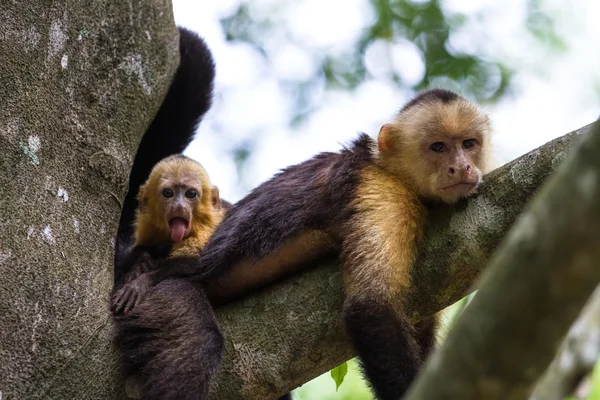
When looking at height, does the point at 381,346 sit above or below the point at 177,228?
below

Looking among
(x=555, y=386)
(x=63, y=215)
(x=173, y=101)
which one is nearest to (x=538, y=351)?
(x=555, y=386)

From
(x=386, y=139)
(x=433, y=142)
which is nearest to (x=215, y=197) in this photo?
(x=386, y=139)

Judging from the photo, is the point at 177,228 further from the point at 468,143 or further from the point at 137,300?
the point at 468,143

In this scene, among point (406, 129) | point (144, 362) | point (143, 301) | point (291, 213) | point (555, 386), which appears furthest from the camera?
point (406, 129)

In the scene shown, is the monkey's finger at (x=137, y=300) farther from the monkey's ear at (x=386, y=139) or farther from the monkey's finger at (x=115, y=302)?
the monkey's ear at (x=386, y=139)

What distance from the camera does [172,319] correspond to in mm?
3955

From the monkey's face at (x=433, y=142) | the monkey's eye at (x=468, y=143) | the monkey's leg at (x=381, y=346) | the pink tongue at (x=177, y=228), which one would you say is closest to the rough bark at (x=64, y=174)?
the pink tongue at (x=177, y=228)

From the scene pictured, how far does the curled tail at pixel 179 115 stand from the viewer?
5.98 m

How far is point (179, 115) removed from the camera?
606 centimetres

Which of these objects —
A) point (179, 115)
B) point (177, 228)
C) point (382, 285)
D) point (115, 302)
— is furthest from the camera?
point (179, 115)

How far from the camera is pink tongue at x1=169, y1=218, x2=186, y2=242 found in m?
5.19

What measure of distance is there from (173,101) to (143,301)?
2.38 meters

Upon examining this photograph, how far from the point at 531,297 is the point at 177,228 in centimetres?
403

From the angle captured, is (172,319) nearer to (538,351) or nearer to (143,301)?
(143,301)
